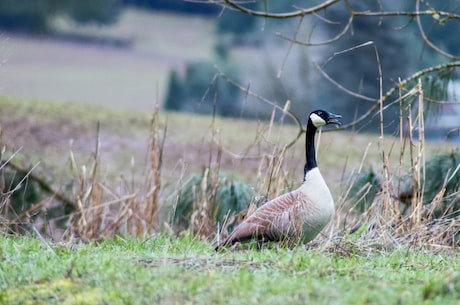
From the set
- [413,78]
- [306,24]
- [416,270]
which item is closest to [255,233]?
[416,270]

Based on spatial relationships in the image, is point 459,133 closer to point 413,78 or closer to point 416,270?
point 413,78

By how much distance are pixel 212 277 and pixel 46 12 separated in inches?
553

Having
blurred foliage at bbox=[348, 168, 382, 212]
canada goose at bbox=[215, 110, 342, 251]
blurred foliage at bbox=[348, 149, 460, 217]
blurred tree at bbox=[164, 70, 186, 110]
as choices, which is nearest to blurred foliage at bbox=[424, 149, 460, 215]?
blurred foliage at bbox=[348, 149, 460, 217]

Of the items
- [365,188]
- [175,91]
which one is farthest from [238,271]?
[175,91]

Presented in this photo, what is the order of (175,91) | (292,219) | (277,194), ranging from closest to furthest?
1. (292,219)
2. (277,194)
3. (175,91)

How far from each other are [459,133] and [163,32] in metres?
18.1

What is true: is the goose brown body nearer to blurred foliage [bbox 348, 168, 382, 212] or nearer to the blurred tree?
blurred foliage [bbox 348, 168, 382, 212]

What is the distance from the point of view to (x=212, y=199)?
8680 millimetres

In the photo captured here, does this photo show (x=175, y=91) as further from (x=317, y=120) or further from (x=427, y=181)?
(x=317, y=120)

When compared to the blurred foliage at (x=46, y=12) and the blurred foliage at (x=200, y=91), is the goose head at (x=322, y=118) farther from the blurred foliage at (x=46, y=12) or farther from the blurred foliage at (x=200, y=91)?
the blurred foliage at (x=200, y=91)

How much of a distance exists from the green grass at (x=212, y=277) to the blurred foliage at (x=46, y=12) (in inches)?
481

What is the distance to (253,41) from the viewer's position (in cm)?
2338

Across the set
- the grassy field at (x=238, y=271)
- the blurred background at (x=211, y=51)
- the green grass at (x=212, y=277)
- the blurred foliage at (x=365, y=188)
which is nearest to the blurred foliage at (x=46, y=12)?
the blurred background at (x=211, y=51)

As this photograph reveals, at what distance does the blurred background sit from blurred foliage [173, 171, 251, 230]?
598 centimetres
